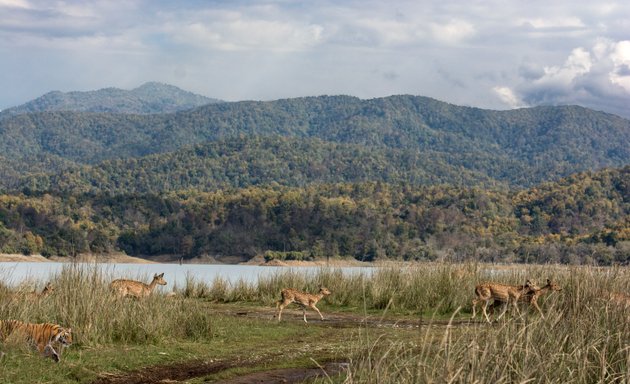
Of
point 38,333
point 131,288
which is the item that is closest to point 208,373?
point 38,333

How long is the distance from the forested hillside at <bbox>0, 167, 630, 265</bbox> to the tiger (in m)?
58.9

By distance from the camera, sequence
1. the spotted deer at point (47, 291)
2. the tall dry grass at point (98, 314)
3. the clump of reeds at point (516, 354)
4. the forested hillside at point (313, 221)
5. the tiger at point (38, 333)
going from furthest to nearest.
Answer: the forested hillside at point (313, 221), the spotted deer at point (47, 291), the tall dry grass at point (98, 314), the tiger at point (38, 333), the clump of reeds at point (516, 354)

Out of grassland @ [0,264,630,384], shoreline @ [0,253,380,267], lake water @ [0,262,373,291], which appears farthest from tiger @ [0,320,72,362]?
shoreline @ [0,253,380,267]

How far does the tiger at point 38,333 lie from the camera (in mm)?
10250

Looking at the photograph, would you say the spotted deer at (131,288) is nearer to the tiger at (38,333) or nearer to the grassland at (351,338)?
the grassland at (351,338)

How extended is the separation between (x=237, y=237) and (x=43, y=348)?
2837 inches

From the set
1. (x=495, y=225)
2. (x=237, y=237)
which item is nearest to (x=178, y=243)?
(x=237, y=237)

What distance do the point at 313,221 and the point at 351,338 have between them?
74.7 m

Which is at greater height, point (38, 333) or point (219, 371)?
point (38, 333)

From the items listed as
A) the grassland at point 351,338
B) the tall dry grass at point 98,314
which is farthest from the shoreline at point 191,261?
the tall dry grass at point 98,314

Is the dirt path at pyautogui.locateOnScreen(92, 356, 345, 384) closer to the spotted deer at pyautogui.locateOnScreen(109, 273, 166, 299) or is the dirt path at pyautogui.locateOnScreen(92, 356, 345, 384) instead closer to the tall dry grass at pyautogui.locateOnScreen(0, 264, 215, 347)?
the tall dry grass at pyautogui.locateOnScreen(0, 264, 215, 347)

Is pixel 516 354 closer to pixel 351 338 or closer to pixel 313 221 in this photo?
pixel 351 338

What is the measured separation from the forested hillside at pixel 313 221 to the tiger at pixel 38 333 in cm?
5886

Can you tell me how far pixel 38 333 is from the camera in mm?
10328
